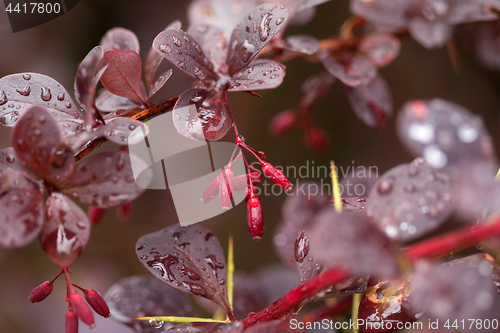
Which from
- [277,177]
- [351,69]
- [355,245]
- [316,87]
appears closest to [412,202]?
[355,245]

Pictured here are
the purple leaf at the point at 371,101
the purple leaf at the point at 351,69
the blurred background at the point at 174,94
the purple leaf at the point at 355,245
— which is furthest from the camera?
the blurred background at the point at 174,94

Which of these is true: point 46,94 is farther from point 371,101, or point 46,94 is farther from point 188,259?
point 371,101

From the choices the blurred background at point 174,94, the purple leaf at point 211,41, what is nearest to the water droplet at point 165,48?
the purple leaf at point 211,41

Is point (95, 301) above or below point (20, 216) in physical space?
below

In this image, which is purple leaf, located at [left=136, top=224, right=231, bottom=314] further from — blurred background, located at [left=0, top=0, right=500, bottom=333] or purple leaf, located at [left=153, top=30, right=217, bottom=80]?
blurred background, located at [left=0, top=0, right=500, bottom=333]

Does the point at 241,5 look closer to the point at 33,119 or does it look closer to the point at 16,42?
the point at 33,119

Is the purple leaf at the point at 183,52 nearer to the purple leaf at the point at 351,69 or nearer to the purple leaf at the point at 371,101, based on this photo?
the purple leaf at the point at 351,69
